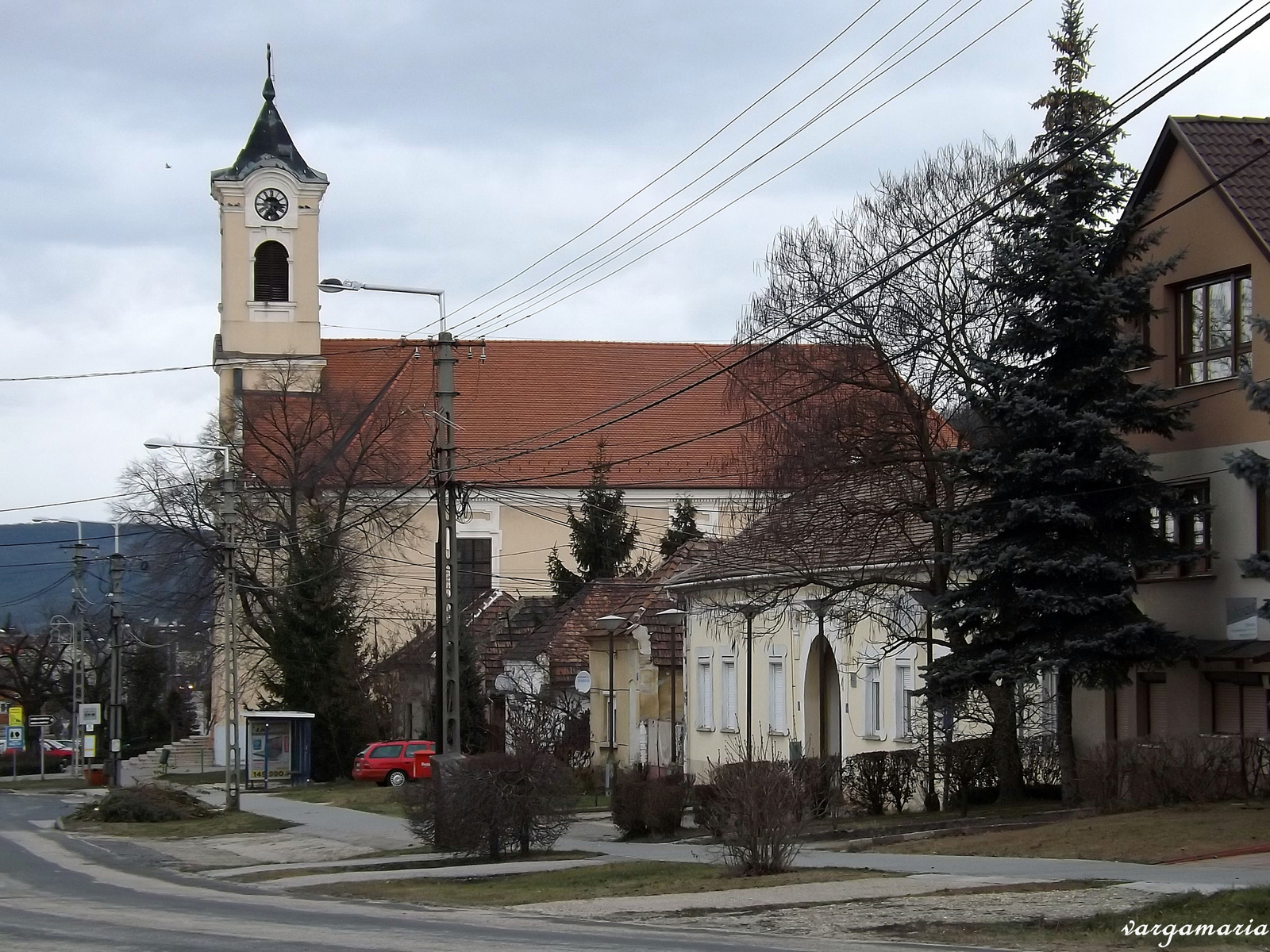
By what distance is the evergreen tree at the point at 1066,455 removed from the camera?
22.8 m

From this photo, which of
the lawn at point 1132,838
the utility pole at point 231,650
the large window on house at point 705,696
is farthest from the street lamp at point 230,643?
the lawn at point 1132,838

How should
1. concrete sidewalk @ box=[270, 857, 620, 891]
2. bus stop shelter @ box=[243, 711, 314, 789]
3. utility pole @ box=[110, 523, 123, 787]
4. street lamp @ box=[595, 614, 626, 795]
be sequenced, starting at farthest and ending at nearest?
utility pole @ box=[110, 523, 123, 787] → bus stop shelter @ box=[243, 711, 314, 789] → street lamp @ box=[595, 614, 626, 795] → concrete sidewalk @ box=[270, 857, 620, 891]

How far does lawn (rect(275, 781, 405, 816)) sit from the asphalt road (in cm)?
1449

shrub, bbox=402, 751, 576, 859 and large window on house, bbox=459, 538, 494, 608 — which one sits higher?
large window on house, bbox=459, 538, 494, 608

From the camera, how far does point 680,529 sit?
56.2 metres

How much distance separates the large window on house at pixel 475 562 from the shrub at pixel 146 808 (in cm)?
2890

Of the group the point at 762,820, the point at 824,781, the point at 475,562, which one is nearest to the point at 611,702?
the point at 824,781

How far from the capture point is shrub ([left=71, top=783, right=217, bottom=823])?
35.1 meters

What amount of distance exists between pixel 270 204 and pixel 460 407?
36.6 ft

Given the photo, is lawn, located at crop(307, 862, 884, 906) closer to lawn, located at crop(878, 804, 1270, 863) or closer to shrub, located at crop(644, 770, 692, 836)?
lawn, located at crop(878, 804, 1270, 863)

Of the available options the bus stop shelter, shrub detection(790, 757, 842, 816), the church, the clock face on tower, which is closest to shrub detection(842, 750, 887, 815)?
shrub detection(790, 757, 842, 816)

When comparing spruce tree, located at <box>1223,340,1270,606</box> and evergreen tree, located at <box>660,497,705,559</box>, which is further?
evergreen tree, located at <box>660,497,705,559</box>

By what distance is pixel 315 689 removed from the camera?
51594 mm

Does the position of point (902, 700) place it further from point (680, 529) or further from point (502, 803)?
point (680, 529)
